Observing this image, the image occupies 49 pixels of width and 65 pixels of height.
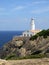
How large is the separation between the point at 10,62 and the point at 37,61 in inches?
54.7

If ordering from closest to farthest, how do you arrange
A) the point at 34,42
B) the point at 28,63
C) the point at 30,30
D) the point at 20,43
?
the point at 28,63
the point at 34,42
the point at 20,43
the point at 30,30

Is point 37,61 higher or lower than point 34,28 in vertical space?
lower

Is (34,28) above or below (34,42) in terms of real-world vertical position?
above

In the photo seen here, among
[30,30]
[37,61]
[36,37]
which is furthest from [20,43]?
[37,61]

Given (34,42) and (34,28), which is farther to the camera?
(34,28)

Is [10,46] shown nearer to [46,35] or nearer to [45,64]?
[46,35]

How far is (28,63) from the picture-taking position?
12.7 m

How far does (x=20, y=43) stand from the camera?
2251 inches

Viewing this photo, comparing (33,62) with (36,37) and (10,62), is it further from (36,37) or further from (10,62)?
(36,37)

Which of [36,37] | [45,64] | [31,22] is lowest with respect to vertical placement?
[45,64]

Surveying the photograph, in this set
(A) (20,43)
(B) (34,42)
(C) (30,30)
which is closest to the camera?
(B) (34,42)

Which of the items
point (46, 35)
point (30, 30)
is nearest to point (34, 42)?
point (46, 35)

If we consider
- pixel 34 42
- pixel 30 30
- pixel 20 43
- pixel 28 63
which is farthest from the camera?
pixel 30 30

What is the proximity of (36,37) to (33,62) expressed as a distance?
38.0 metres
